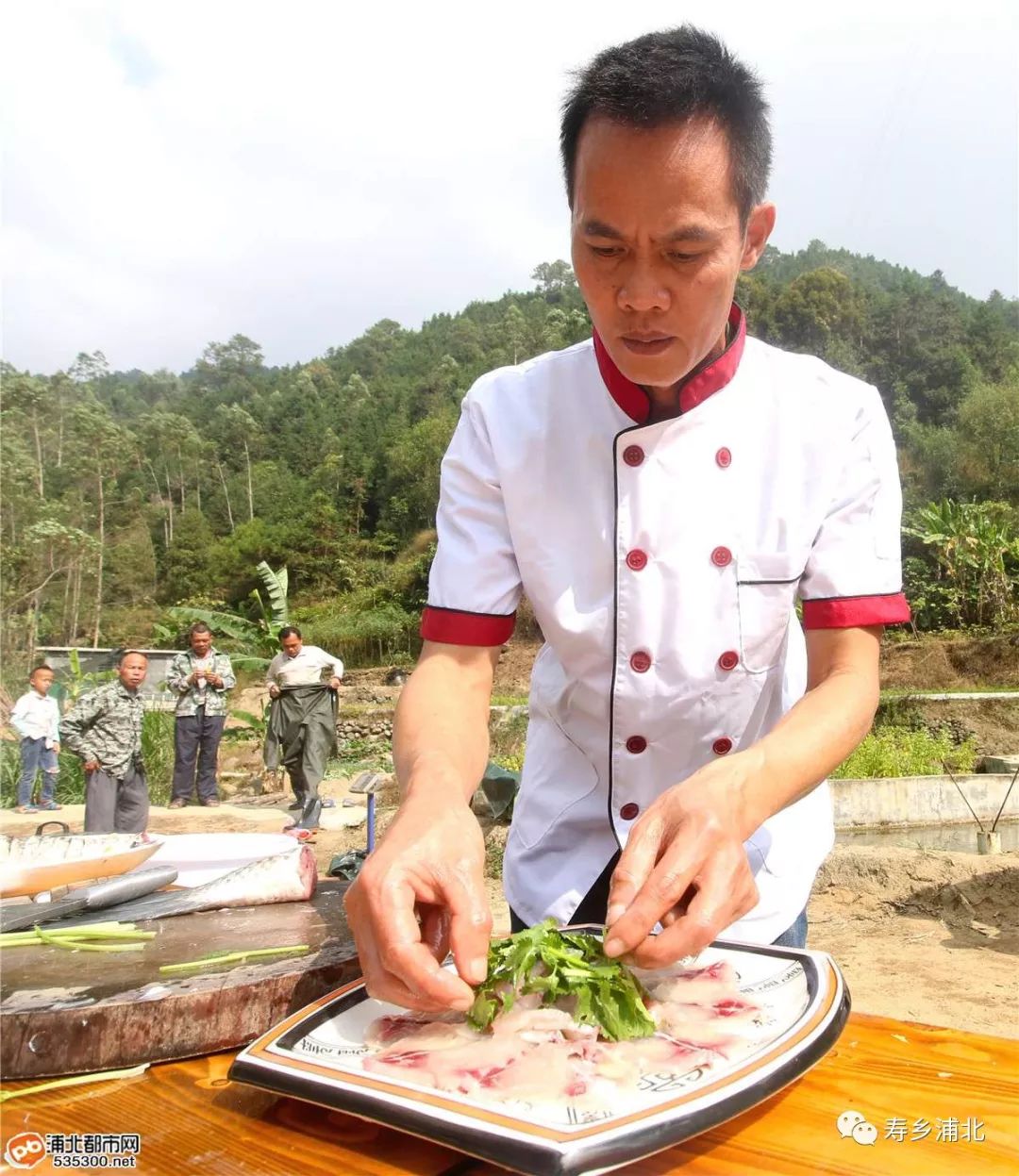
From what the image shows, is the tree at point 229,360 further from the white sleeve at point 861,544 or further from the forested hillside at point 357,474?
the white sleeve at point 861,544

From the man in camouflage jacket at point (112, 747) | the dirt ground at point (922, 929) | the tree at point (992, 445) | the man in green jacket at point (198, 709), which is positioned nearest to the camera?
the dirt ground at point (922, 929)

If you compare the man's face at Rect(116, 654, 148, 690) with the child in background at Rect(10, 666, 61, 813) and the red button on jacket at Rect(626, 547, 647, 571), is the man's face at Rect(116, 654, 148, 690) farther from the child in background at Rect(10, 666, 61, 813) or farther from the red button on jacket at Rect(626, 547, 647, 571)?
the red button on jacket at Rect(626, 547, 647, 571)

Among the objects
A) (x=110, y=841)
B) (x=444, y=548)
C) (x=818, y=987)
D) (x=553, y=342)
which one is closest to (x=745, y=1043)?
(x=818, y=987)

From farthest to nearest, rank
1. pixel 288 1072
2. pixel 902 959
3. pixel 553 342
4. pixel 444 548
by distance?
pixel 553 342
pixel 902 959
pixel 444 548
pixel 288 1072

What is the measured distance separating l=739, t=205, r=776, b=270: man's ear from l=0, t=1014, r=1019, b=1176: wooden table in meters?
1.12

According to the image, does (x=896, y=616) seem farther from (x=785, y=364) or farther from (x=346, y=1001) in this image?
(x=346, y=1001)

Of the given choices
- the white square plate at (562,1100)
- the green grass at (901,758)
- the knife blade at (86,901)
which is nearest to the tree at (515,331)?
the green grass at (901,758)

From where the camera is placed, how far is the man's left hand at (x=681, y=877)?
1130 mm

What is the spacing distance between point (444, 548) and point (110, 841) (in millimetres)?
751

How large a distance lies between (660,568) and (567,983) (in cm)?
72

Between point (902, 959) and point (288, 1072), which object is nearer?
point (288, 1072)

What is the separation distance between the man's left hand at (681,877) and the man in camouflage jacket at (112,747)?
838 cm

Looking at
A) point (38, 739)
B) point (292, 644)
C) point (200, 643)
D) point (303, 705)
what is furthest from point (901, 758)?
point (38, 739)

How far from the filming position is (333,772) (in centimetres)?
1678
